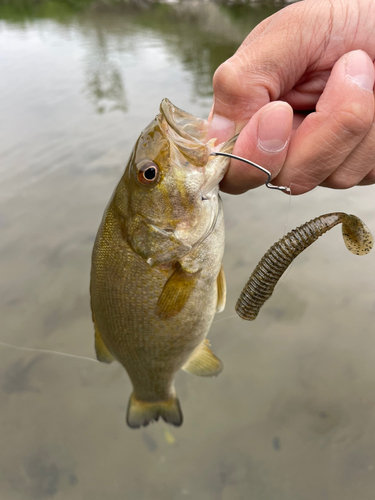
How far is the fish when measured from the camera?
158 centimetres

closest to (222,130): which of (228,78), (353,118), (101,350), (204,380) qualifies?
(228,78)

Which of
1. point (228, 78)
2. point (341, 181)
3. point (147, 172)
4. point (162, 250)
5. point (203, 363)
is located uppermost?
point (228, 78)

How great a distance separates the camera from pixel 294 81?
67.7 inches

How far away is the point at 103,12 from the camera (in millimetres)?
27766

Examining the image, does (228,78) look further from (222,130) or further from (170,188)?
(170,188)

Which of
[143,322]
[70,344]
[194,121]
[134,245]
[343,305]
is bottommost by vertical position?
[70,344]

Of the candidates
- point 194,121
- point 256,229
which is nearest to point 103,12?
point 256,229

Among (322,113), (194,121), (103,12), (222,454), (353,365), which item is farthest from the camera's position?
(103,12)

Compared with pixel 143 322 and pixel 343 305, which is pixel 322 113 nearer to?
pixel 143 322

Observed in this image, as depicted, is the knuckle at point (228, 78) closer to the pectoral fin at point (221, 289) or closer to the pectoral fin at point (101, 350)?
the pectoral fin at point (221, 289)

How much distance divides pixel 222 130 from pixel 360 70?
621 millimetres

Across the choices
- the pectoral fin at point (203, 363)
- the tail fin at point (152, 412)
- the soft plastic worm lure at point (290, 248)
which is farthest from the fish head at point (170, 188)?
the tail fin at point (152, 412)

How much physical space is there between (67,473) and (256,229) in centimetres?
345

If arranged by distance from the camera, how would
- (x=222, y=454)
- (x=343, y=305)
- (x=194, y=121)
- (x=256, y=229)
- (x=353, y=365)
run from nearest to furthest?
(x=194, y=121) < (x=222, y=454) < (x=353, y=365) < (x=343, y=305) < (x=256, y=229)
